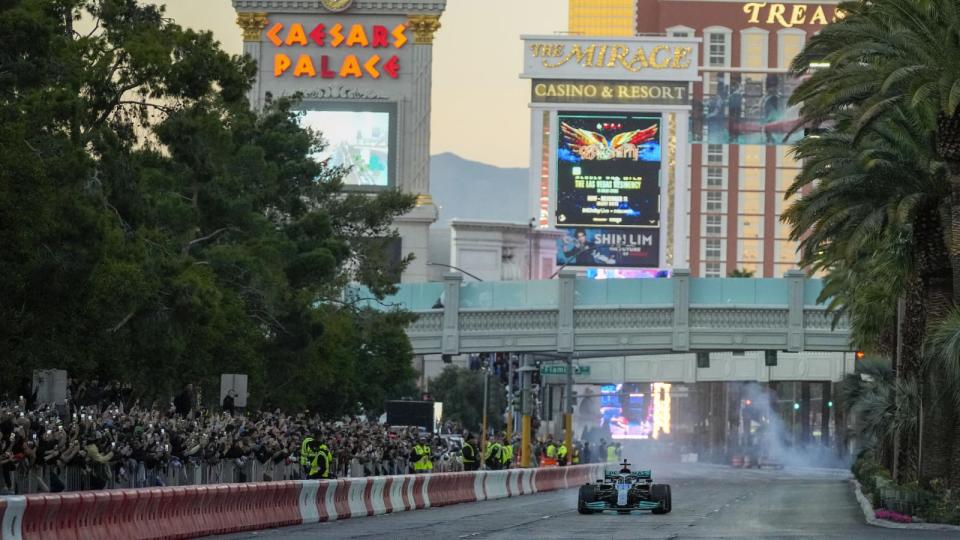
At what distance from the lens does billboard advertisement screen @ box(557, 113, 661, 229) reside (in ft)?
396

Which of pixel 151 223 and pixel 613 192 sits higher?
pixel 613 192

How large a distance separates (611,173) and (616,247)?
180 inches

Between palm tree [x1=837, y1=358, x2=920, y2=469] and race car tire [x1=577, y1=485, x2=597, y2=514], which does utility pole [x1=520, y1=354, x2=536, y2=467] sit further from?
race car tire [x1=577, y1=485, x2=597, y2=514]

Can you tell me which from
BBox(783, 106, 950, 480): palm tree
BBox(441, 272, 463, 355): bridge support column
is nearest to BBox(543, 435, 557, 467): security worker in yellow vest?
BBox(441, 272, 463, 355): bridge support column

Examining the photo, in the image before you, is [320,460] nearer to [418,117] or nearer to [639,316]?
[639,316]

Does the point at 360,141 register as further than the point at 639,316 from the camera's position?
Yes

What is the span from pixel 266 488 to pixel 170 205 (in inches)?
877

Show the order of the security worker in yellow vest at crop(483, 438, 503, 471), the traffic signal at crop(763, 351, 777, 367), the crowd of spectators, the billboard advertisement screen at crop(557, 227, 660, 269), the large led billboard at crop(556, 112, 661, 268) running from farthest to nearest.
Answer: the large led billboard at crop(556, 112, 661, 268) → the billboard advertisement screen at crop(557, 227, 660, 269) → the traffic signal at crop(763, 351, 777, 367) → the security worker in yellow vest at crop(483, 438, 503, 471) → the crowd of spectators

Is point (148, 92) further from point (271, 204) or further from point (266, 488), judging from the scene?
point (271, 204)

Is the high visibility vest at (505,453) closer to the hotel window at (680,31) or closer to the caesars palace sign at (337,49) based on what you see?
the caesars palace sign at (337,49)

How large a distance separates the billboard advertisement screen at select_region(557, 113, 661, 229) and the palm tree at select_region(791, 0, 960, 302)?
78.5 metres

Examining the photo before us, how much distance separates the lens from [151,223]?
5184 cm

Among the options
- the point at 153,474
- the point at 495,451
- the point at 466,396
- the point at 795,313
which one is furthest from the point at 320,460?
the point at 466,396

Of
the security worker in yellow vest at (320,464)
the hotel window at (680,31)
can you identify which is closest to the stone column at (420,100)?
the hotel window at (680,31)
